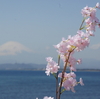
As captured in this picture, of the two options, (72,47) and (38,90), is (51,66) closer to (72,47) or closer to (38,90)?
(72,47)

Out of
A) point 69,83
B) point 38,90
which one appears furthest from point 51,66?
point 38,90

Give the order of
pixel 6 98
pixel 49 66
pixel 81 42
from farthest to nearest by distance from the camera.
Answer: pixel 6 98 → pixel 49 66 → pixel 81 42

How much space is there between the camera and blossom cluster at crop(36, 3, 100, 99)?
2.04m

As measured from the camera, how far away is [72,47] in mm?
2049

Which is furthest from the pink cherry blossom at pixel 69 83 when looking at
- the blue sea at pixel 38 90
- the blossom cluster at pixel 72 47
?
the blue sea at pixel 38 90

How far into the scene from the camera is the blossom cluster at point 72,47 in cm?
204

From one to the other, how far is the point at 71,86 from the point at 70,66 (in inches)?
5.5

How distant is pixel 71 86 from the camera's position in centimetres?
211

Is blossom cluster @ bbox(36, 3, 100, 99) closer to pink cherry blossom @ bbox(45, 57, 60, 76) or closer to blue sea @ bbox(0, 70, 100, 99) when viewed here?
pink cherry blossom @ bbox(45, 57, 60, 76)

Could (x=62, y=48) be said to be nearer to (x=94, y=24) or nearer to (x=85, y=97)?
(x=94, y=24)

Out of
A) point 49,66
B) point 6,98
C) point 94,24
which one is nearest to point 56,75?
point 49,66

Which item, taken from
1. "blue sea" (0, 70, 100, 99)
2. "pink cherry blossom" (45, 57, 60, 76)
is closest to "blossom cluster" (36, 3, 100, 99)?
"pink cherry blossom" (45, 57, 60, 76)

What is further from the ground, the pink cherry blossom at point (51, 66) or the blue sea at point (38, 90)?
the pink cherry blossom at point (51, 66)

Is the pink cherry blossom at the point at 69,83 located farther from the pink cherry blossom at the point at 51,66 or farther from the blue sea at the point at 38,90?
the blue sea at the point at 38,90
